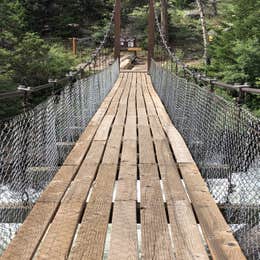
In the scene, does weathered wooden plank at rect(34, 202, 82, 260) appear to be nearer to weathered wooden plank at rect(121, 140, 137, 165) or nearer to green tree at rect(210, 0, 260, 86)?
weathered wooden plank at rect(121, 140, 137, 165)

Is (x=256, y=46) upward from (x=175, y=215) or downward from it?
upward

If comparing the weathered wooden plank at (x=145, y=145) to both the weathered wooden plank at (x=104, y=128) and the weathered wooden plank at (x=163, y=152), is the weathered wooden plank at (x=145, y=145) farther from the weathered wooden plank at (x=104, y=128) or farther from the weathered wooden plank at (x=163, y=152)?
the weathered wooden plank at (x=104, y=128)

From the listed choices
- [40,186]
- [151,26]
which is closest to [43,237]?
[40,186]

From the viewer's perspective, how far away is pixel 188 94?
4227 mm

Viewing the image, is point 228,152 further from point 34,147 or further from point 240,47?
point 240,47

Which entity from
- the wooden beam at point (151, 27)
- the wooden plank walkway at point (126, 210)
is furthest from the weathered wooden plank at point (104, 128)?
the wooden beam at point (151, 27)

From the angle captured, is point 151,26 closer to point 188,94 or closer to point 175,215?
point 188,94

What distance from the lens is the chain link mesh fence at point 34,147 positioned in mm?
2477

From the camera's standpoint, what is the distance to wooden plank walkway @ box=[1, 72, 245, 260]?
1682 mm

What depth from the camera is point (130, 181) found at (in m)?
2.52

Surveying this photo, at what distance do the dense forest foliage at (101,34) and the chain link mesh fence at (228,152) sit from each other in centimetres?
557

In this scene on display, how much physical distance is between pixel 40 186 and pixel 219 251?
70.0 inches

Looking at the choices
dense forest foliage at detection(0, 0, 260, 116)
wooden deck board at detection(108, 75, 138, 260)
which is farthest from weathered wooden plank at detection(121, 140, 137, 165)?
dense forest foliage at detection(0, 0, 260, 116)

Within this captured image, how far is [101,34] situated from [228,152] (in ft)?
51.2
